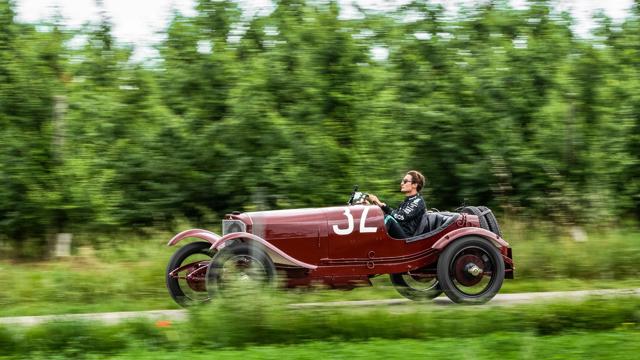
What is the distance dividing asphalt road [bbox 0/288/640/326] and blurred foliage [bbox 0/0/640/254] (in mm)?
4567

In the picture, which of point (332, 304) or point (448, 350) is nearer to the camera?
point (448, 350)

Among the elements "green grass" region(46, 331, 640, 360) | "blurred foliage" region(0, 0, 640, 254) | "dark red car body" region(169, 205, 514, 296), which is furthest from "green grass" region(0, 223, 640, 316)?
"green grass" region(46, 331, 640, 360)

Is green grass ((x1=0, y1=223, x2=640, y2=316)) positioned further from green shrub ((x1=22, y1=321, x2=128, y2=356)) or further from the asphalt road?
green shrub ((x1=22, y1=321, x2=128, y2=356))

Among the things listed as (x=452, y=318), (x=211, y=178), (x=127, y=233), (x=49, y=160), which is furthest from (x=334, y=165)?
(x=452, y=318)

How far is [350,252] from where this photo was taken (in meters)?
10.6

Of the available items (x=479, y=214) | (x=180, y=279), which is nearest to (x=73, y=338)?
(x=180, y=279)

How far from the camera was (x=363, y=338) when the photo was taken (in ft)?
28.2

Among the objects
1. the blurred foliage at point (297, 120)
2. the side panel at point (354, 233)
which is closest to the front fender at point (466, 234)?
the side panel at point (354, 233)

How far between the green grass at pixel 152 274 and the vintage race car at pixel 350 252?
1.50 feet

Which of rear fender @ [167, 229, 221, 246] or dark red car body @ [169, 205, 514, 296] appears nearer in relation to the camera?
dark red car body @ [169, 205, 514, 296]

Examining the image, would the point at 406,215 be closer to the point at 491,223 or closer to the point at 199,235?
the point at 491,223

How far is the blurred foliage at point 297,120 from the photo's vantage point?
1560 centimetres

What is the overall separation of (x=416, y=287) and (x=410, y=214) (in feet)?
4.09

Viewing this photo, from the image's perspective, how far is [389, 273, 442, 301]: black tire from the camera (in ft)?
37.3
